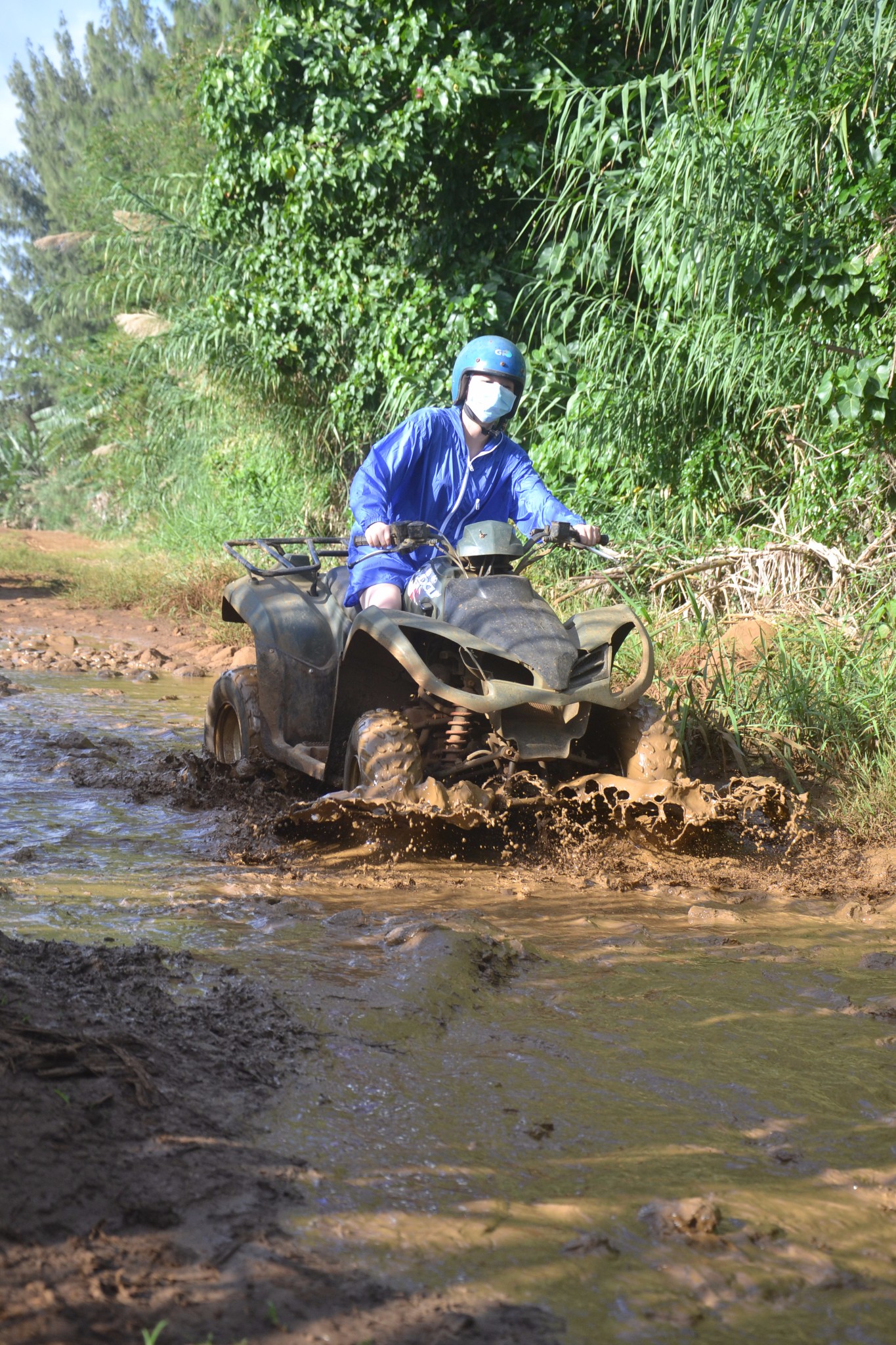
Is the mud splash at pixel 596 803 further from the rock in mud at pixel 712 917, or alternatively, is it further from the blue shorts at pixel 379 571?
the blue shorts at pixel 379 571

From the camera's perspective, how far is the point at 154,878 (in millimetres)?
4156

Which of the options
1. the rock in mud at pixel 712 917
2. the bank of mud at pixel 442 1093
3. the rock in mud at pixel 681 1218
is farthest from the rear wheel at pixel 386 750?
the rock in mud at pixel 681 1218

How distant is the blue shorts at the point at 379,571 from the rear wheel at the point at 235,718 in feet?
2.44

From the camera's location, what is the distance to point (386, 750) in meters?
4.35

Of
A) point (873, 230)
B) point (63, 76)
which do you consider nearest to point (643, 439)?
point (873, 230)

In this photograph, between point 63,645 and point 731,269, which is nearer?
point 731,269

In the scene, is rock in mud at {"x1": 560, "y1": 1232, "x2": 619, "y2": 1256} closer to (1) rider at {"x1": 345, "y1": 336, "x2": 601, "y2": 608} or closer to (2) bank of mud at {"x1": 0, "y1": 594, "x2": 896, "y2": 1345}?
(2) bank of mud at {"x1": 0, "y1": 594, "x2": 896, "y2": 1345}

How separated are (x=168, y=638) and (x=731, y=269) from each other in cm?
641

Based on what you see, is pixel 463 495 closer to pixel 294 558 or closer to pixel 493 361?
pixel 493 361

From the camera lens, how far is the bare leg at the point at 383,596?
15.8 feet

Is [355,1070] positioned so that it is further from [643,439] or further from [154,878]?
[643,439]

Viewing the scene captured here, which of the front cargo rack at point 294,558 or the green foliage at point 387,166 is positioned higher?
the green foliage at point 387,166

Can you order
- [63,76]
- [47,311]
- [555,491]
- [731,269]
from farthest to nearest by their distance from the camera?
1. [63,76]
2. [47,311]
3. [555,491]
4. [731,269]

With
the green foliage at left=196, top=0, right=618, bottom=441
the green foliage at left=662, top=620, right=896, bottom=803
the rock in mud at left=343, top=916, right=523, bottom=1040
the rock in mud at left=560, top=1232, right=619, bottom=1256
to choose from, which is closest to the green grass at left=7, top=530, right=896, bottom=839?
the green foliage at left=662, top=620, right=896, bottom=803
